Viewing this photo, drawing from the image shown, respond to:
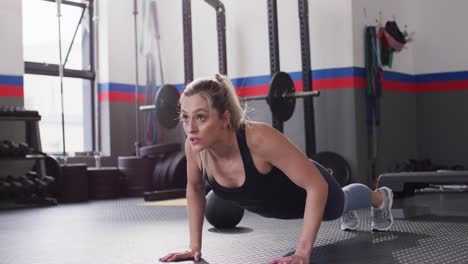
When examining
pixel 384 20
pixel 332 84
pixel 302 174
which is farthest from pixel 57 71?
pixel 302 174

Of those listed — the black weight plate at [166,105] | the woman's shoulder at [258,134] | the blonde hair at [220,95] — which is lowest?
the woman's shoulder at [258,134]

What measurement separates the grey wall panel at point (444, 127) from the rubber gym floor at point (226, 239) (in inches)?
70.1

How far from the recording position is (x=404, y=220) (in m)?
3.11

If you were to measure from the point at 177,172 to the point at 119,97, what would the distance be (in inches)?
46.6

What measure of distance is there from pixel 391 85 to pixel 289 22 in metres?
1.15

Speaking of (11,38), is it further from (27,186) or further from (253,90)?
(253,90)

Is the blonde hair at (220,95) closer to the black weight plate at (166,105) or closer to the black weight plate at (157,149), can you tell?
the black weight plate at (166,105)

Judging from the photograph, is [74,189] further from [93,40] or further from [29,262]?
[29,262]

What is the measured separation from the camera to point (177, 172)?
17.9ft

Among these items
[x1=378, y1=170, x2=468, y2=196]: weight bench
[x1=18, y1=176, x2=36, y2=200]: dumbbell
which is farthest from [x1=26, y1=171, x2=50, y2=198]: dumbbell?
[x1=378, y1=170, x2=468, y2=196]: weight bench

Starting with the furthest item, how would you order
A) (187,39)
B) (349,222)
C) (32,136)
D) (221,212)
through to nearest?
(187,39) < (32,136) < (221,212) < (349,222)

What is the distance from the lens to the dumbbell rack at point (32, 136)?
4.58 meters

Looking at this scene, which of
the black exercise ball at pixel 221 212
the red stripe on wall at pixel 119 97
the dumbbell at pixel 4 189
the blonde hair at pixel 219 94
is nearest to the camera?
the blonde hair at pixel 219 94

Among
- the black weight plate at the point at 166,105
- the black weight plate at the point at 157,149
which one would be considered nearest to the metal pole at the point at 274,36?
the black weight plate at the point at 166,105
